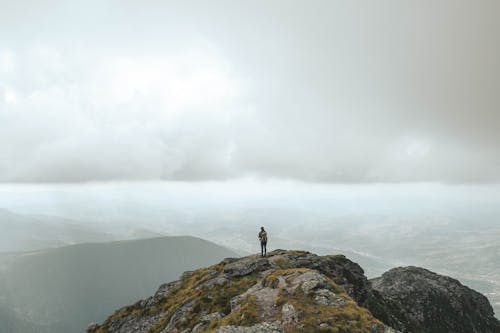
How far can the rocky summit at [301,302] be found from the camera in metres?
35.3

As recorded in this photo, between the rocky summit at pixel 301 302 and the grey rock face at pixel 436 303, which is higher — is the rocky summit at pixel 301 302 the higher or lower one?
the higher one

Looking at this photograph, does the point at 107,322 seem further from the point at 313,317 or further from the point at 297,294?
the point at 313,317

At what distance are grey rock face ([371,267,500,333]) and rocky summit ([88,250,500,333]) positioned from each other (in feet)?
0.89

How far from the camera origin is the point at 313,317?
3450 cm

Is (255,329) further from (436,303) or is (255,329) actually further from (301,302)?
(436,303)

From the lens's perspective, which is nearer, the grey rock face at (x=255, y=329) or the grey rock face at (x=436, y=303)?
the grey rock face at (x=255, y=329)

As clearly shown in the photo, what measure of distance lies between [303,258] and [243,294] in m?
22.7

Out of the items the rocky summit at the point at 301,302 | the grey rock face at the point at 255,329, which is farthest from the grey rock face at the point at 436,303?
the grey rock face at the point at 255,329

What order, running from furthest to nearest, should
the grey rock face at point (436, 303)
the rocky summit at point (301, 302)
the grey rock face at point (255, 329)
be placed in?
the grey rock face at point (436, 303)
the rocky summit at point (301, 302)
the grey rock face at point (255, 329)

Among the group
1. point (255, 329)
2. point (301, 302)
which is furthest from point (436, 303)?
point (255, 329)

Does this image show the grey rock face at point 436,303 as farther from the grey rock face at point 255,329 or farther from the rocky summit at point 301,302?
the grey rock face at point 255,329

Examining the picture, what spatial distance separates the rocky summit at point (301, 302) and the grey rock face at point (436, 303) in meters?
0.27

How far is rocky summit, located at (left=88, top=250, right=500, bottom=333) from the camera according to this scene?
1390 inches

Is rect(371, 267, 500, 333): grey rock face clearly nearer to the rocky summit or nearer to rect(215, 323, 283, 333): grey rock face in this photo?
→ the rocky summit
